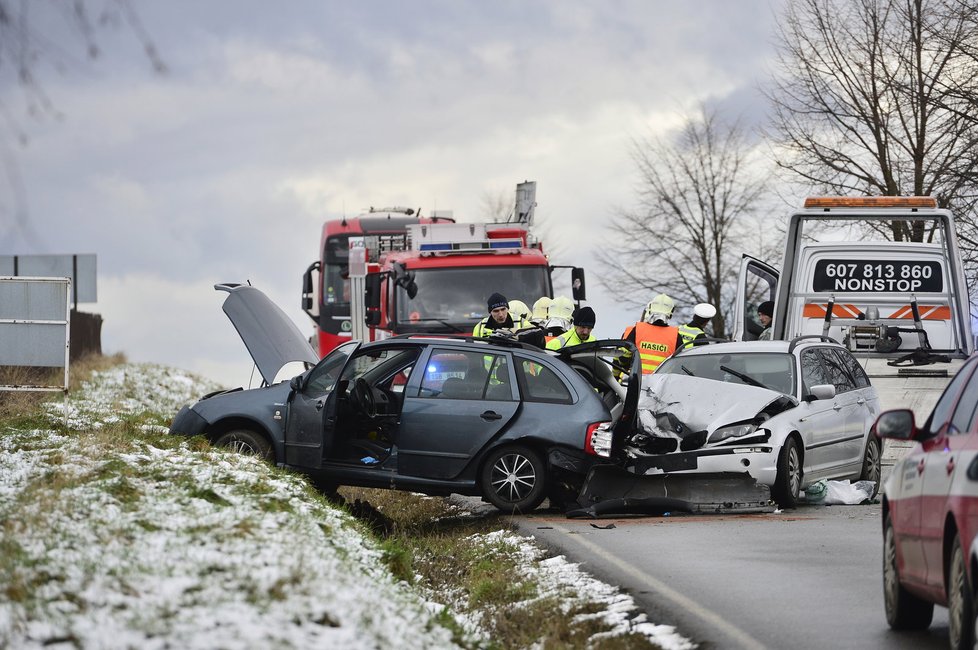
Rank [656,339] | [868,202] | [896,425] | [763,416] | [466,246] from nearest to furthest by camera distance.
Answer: [896,425]
[763,416]
[656,339]
[868,202]
[466,246]

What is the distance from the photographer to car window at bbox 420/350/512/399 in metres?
13.7

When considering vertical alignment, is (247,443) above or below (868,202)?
below

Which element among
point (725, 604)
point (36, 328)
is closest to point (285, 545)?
point (725, 604)

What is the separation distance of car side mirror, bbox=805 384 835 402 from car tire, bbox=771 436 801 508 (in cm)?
60

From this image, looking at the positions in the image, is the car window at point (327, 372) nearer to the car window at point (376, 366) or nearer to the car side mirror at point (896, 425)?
the car window at point (376, 366)

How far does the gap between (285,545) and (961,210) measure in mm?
21561

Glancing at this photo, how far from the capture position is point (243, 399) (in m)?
14.4

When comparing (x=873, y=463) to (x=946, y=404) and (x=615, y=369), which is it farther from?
(x=946, y=404)

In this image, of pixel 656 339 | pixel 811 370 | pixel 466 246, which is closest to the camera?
pixel 811 370

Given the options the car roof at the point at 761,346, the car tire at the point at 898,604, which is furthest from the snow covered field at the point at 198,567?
the car roof at the point at 761,346

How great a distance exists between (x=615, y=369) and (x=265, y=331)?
4567 millimetres

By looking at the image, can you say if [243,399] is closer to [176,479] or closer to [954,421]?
[176,479]

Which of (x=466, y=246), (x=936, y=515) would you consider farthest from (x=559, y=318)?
(x=936, y=515)

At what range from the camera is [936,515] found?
6559 mm
